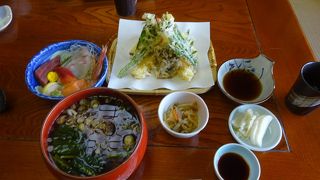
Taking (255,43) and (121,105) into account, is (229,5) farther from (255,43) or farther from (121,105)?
(121,105)

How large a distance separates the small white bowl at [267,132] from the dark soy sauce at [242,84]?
52 millimetres

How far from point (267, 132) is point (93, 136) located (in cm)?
55

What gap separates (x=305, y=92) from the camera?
0.94 m

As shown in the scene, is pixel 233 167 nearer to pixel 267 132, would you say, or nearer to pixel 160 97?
pixel 267 132

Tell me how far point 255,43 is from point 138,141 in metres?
0.70

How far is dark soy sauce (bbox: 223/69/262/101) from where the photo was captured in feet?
3.48

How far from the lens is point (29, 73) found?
3.39 ft

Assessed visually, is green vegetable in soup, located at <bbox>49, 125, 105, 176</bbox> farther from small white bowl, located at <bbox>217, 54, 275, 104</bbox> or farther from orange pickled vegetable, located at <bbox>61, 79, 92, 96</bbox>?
small white bowl, located at <bbox>217, 54, 275, 104</bbox>

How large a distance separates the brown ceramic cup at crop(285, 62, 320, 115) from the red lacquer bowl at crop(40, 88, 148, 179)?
514 millimetres

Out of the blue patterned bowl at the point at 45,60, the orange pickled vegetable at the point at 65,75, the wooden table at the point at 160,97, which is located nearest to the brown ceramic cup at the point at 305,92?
the wooden table at the point at 160,97

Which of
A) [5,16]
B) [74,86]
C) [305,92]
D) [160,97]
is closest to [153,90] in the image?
[160,97]

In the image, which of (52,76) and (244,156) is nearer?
(244,156)

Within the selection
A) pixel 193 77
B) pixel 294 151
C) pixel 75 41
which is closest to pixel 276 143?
pixel 294 151

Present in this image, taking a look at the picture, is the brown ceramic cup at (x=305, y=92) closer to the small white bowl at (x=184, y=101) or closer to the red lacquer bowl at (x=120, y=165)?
the small white bowl at (x=184, y=101)
